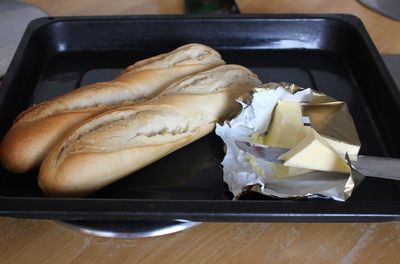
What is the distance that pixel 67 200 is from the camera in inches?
19.8

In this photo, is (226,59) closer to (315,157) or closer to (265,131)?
(265,131)

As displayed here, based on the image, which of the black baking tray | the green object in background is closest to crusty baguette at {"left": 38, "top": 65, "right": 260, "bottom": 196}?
the black baking tray

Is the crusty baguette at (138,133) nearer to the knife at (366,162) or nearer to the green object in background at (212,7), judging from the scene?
the knife at (366,162)

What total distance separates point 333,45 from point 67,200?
0.58 meters

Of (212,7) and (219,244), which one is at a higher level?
(212,7)

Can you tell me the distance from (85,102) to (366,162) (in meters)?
0.40

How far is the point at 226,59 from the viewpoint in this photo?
837 mm

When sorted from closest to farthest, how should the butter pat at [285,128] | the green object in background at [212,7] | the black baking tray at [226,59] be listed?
the black baking tray at [226,59] → the butter pat at [285,128] → the green object in background at [212,7]

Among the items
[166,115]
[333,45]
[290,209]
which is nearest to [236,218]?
[290,209]

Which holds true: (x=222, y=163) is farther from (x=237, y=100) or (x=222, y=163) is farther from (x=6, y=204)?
(x=6, y=204)

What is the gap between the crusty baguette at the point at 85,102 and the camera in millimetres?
591

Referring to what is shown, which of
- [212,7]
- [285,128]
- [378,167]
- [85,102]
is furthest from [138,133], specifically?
[212,7]

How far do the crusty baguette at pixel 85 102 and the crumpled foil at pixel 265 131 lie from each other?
0.44 feet

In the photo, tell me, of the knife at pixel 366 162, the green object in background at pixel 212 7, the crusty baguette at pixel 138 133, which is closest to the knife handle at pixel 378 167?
the knife at pixel 366 162
